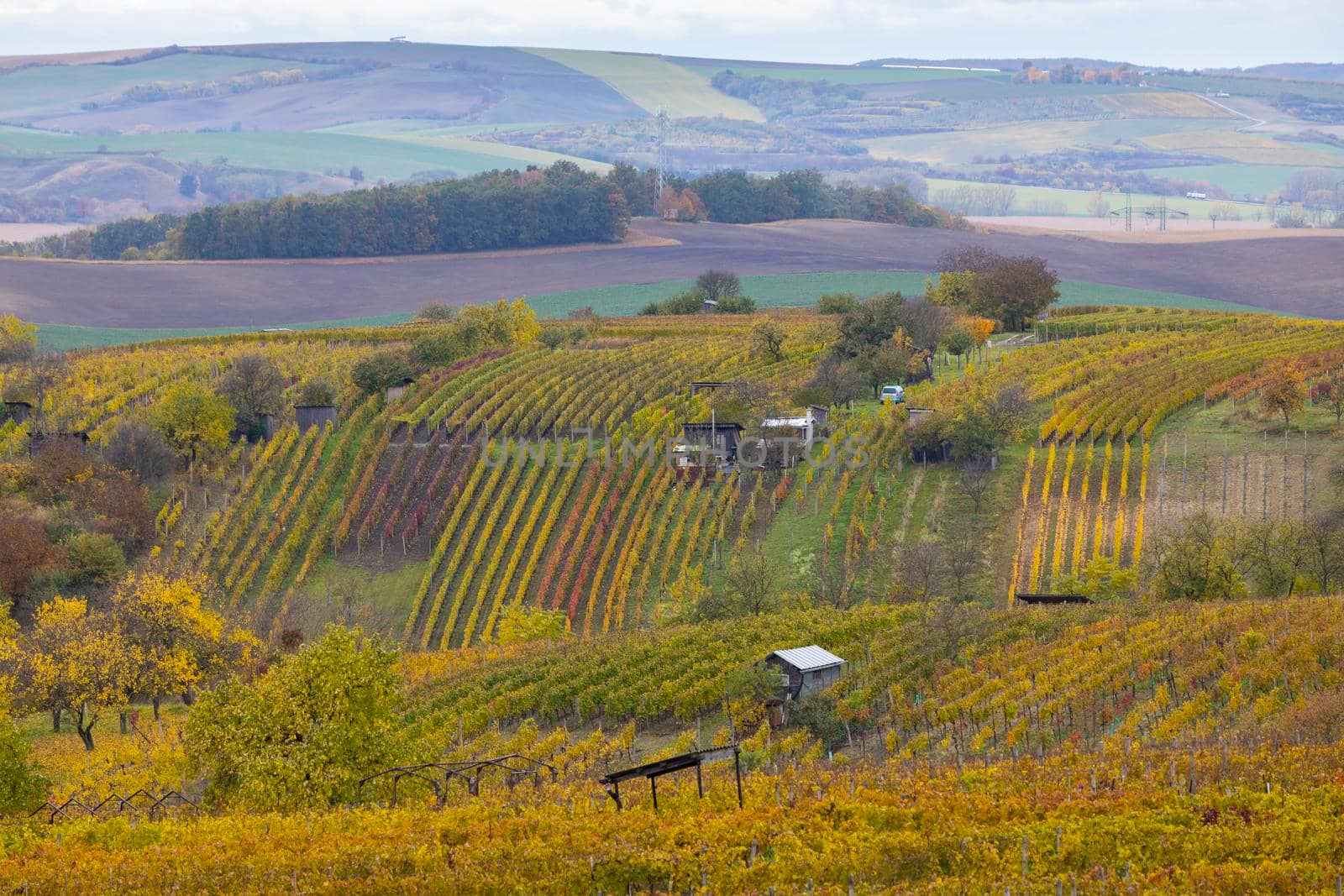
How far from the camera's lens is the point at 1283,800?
24.9 m

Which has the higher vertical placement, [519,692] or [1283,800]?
[1283,800]

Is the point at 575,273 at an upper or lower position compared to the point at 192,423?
upper

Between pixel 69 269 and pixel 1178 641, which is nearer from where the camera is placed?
pixel 1178 641

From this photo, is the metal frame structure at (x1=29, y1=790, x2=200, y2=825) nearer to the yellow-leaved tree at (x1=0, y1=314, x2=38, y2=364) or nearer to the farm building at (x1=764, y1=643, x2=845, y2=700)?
the farm building at (x1=764, y1=643, x2=845, y2=700)

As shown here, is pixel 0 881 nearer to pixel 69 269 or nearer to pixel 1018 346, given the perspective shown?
pixel 1018 346

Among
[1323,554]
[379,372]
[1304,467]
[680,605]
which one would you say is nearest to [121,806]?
[680,605]

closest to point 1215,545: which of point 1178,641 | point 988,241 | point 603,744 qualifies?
point 1178,641

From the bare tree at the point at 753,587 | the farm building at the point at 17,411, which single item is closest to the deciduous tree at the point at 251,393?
the farm building at the point at 17,411

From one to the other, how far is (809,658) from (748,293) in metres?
86.6

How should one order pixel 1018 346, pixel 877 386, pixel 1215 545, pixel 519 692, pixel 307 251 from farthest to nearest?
pixel 307 251 < pixel 1018 346 < pixel 877 386 < pixel 1215 545 < pixel 519 692

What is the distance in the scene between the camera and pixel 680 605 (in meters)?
53.3

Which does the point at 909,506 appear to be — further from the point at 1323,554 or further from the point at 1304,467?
the point at 1323,554

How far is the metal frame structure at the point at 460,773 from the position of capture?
3031 cm

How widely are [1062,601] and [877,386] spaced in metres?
30.1
